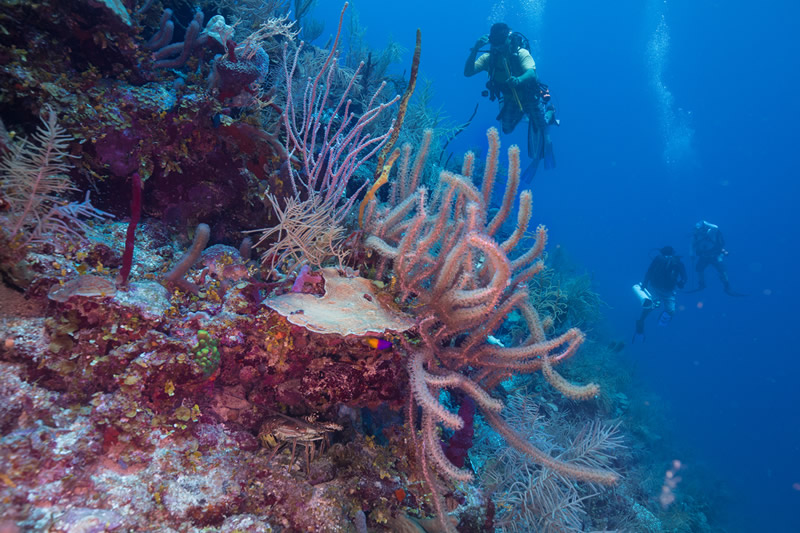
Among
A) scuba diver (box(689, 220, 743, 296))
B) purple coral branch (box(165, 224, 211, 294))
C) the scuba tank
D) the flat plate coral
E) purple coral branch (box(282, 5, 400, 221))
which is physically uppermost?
scuba diver (box(689, 220, 743, 296))

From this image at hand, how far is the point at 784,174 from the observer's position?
225 feet

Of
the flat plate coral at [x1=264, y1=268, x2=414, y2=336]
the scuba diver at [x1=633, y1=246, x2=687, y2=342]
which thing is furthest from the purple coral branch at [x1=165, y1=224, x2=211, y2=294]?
the scuba diver at [x1=633, y1=246, x2=687, y2=342]

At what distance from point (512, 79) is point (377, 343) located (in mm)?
9233

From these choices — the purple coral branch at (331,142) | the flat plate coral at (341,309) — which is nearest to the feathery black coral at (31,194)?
the flat plate coral at (341,309)

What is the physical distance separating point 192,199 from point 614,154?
331 ft

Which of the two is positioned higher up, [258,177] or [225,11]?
[225,11]

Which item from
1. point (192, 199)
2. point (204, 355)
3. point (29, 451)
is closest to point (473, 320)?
point (204, 355)

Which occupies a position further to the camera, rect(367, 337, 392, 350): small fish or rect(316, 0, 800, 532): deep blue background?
rect(316, 0, 800, 532): deep blue background

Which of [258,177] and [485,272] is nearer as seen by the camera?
[485,272]

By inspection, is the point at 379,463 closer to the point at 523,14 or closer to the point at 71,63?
the point at 71,63

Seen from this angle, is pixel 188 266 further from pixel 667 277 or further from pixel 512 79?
pixel 667 277

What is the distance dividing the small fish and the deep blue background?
49.2 metres

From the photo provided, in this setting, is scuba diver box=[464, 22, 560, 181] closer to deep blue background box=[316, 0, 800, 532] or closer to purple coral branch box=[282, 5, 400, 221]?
purple coral branch box=[282, 5, 400, 221]

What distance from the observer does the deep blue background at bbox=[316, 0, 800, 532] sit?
53.0 meters
